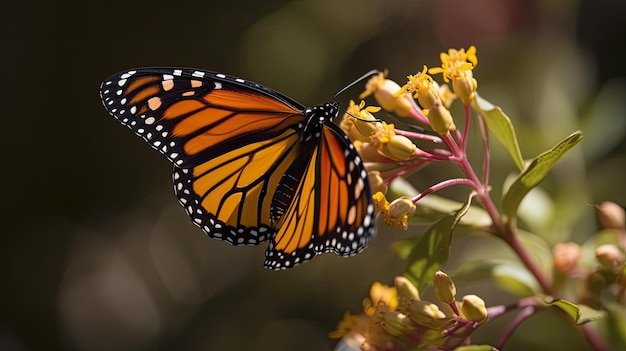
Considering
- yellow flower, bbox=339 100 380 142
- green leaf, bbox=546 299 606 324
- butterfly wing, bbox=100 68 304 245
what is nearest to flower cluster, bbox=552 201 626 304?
green leaf, bbox=546 299 606 324

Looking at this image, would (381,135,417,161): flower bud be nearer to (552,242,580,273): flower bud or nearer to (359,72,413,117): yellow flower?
(359,72,413,117): yellow flower

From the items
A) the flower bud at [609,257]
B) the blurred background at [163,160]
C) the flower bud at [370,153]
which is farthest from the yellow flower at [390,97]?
the blurred background at [163,160]

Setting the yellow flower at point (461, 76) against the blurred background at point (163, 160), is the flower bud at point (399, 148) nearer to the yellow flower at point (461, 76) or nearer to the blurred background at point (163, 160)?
the yellow flower at point (461, 76)

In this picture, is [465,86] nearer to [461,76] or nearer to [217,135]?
[461,76]

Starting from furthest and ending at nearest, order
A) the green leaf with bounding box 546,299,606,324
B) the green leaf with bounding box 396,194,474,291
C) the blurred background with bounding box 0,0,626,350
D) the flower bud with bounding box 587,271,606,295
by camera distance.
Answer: the blurred background with bounding box 0,0,626,350 → the flower bud with bounding box 587,271,606,295 → the green leaf with bounding box 396,194,474,291 → the green leaf with bounding box 546,299,606,324

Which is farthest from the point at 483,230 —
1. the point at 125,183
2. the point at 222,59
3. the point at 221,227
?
the point at 125,183

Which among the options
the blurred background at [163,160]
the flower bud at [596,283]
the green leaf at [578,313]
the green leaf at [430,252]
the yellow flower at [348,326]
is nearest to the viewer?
the green leaf at [578,313]
